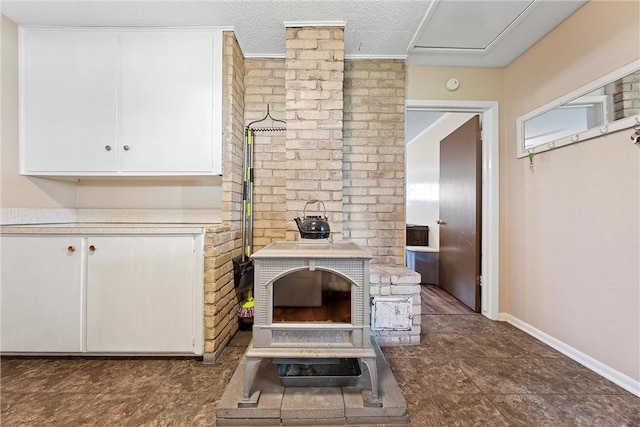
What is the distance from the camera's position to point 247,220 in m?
2.49

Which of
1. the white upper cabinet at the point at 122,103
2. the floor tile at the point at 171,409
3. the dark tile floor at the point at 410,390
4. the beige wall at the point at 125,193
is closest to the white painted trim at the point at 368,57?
the white upper cabinet at the point at 122,103

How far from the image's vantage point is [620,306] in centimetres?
164

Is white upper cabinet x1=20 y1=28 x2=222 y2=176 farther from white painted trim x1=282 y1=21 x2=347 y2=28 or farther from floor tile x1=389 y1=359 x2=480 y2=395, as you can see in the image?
floor tile x1=389 y1=359 x2=480 y2=395

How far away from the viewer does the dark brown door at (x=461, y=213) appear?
9.19ft

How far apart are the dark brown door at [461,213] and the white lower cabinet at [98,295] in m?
2.63

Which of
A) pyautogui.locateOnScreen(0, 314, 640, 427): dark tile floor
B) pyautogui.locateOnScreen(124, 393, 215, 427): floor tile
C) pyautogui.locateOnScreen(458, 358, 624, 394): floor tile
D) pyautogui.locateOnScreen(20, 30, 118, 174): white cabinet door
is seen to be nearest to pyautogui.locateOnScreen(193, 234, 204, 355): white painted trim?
pyautogui.locateOnScreen(0, 314, 640, 427): dark tile floor

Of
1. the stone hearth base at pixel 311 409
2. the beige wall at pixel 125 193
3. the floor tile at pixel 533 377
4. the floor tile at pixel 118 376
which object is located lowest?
the floor tile at pixel 533 377

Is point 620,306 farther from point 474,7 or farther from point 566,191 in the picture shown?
point 474,7

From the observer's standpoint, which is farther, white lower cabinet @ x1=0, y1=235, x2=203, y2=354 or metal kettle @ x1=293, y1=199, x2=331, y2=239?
white lower cabinet @ x1=0, y1=235, x2=203, y2=354

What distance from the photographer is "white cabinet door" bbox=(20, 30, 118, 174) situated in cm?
207

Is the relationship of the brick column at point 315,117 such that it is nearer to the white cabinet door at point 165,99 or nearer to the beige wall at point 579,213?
the white cabinet door at point 165,99

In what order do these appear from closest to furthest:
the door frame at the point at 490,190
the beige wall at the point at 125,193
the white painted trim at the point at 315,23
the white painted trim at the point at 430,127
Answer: the white painted trim at the point at 315,23 < the beige wall at the point at 125,193 < the door frame at the point at 490,190 < the white painted trim at the point at 430,127

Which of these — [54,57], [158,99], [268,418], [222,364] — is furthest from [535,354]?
[54,57]

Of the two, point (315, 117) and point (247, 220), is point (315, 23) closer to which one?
point (315, 117)
